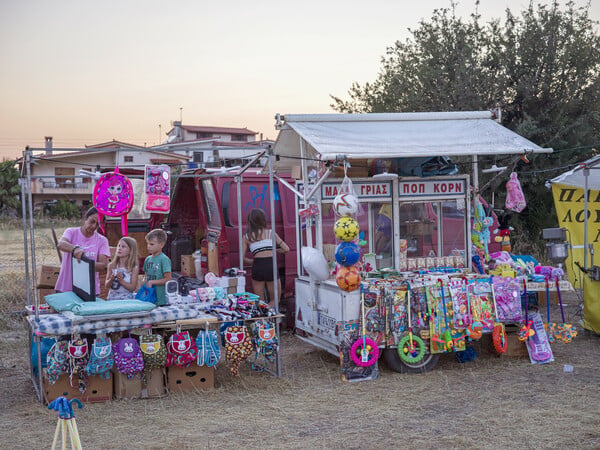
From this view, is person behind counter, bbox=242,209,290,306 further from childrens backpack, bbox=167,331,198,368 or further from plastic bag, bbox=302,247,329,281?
childrens backpack, bbox=167,331,198,368

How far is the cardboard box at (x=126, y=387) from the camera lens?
660 centimetres

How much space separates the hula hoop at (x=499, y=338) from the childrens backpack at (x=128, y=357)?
3.77 meters

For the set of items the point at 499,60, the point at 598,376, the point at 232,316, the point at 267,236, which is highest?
the point at 499,60

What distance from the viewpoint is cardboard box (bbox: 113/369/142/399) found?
660 cm

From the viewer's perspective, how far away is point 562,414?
593 cm

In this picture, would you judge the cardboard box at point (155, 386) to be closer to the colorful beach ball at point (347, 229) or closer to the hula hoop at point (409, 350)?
the colorful beach ball at point (347, 229)

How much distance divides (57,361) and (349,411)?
263cm

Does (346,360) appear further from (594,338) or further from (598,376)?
(594,338)

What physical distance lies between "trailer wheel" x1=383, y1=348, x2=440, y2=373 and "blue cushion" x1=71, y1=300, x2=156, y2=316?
2.53 metres

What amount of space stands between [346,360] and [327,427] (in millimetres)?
1480

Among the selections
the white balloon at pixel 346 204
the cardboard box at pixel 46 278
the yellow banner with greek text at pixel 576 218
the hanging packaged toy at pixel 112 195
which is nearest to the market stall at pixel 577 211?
the yellow banner with greek text at pixel 576 218

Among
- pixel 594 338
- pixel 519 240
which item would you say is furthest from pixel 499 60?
pixel 594 338

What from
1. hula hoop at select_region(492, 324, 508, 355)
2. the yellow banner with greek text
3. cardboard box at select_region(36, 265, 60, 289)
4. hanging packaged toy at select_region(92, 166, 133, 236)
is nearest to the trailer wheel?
hula hoop at select_region(492, 324, 508, 355)

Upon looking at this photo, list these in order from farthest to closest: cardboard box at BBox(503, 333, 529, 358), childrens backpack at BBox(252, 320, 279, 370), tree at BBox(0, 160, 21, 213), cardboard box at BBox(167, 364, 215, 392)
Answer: tree at BBox(0, 160, 21, 213), cardboard box at BBox(503, 333, 529, 358), childrens backpack at BBox(252, 320, 279, 370), cardboard box at BBox(167, 364, 215, 392)
